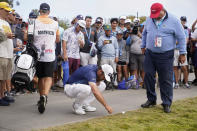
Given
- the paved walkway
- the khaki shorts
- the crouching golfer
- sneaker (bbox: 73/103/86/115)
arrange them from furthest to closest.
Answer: the khaki shorts → sneaker (bbox: 73/103/86/115) → the crouching golfer → the paved walkway

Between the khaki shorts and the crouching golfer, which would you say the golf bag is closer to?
the khaki shorts

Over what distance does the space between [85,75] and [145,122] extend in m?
1.41

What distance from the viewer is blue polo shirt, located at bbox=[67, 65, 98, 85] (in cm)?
544

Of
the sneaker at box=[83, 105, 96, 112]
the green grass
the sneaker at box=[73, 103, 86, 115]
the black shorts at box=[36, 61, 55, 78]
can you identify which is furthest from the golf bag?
the green grass

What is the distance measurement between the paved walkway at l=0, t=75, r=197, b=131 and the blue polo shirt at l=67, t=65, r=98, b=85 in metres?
0.65

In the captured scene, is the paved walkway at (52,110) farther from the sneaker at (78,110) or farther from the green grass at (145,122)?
the green grass at (145,122)

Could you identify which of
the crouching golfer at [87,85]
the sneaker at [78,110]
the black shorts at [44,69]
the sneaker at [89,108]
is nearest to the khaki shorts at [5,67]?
the black shorts at [44,69]

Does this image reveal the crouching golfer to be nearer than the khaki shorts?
Yes

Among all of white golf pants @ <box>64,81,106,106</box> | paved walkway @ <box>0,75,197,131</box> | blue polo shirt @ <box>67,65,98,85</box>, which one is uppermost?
blue polo shirt @ <box>67,65,98,85</box>

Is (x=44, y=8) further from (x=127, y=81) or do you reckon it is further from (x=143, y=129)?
(x=127, y=81)

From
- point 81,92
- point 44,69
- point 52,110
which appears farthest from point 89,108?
point 44,69

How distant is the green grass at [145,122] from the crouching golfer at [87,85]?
0.38 m

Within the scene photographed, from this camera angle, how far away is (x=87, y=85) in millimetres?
5660

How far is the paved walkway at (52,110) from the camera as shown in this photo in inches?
196
